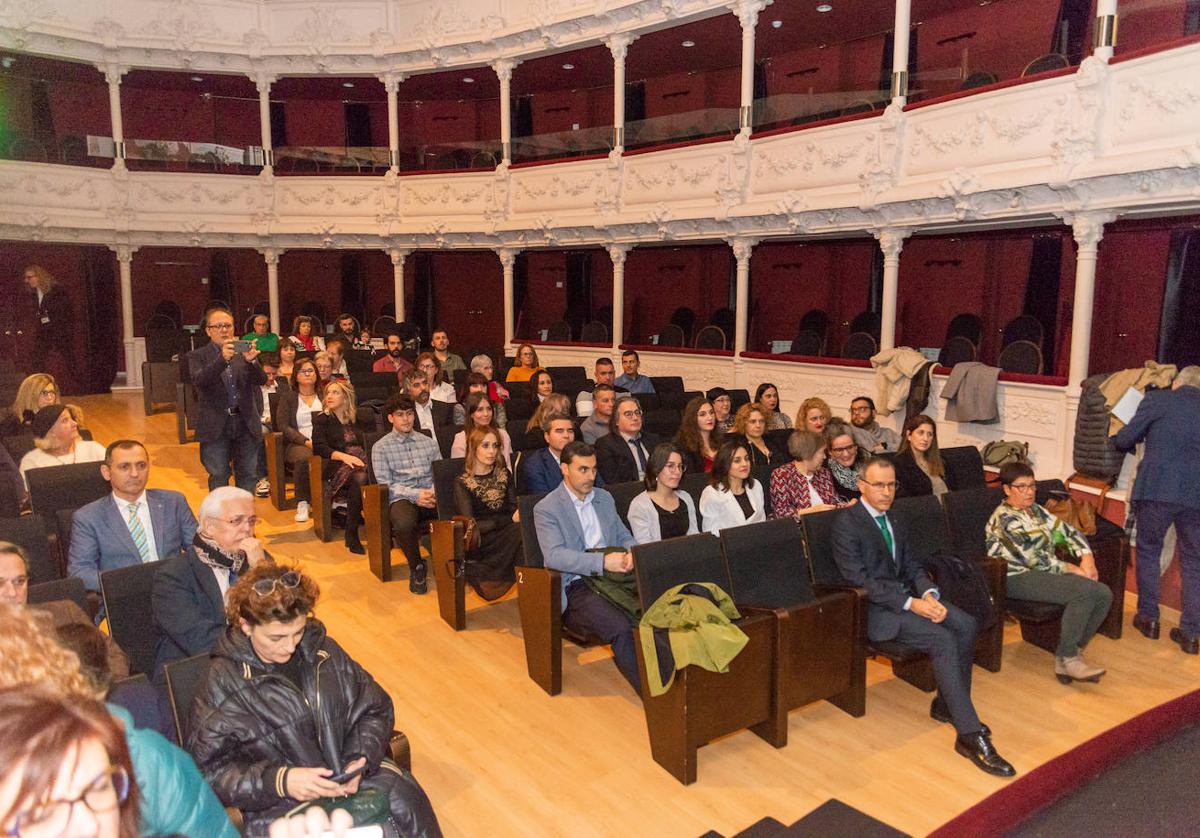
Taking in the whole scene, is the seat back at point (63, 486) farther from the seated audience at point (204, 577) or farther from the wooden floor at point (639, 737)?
the seated audience at point (204, 577)

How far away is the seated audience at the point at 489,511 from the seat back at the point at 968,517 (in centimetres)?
248

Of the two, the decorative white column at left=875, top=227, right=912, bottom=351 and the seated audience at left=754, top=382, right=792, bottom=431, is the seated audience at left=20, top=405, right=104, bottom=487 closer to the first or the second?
the seated audience at left=754, top=382, right=792, bottom=431

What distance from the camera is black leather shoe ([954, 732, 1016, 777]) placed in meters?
3.44

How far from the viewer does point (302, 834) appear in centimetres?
198

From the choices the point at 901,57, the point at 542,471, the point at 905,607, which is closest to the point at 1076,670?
the point at 905,607

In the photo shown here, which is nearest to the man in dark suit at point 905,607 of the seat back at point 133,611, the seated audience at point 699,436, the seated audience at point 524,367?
the seated audience at point 699,436

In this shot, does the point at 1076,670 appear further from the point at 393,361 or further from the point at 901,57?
the point at 393,361

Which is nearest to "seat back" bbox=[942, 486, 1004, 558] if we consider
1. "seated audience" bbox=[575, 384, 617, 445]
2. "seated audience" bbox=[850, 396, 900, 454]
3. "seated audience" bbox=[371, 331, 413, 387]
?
"seated audience" bbox=[850, 396, 900, 454]

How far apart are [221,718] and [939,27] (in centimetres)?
1137

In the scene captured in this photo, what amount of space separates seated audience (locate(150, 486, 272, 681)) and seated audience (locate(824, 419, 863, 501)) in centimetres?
365

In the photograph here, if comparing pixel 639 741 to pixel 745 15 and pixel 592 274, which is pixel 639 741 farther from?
pixel 592 274

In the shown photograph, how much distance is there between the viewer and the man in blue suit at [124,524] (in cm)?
387

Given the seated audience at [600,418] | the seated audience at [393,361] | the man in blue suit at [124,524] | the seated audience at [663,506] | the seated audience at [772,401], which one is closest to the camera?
the man in blue suit at [124,524]

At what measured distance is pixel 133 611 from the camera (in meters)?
3.45
